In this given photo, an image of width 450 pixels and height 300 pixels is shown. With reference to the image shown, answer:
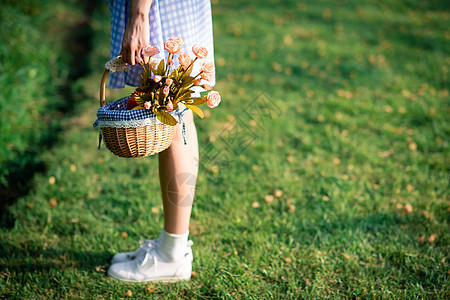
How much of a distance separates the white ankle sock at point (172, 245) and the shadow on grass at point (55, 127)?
1008 mm

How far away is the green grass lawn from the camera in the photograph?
1.77 m

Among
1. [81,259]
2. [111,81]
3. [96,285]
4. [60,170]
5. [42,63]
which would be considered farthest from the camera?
[42,63]

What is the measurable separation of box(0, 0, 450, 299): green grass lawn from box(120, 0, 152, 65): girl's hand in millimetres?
1064

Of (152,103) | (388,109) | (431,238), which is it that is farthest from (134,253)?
(388,109)

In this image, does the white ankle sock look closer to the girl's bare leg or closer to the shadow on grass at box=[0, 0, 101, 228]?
the girl's bare leg

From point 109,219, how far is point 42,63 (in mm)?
2363

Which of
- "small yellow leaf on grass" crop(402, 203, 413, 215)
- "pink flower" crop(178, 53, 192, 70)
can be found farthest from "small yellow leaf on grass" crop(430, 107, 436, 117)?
"pink flower" crop(178, 53, 192, 70)

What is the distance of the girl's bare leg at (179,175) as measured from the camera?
5.13 ft

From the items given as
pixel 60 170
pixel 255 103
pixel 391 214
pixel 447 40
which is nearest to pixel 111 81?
pixel 60 170

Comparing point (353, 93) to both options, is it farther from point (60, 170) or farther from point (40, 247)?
point (40, 247)

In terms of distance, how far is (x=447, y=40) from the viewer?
4.80 metres

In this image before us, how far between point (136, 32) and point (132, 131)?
345 millimetres

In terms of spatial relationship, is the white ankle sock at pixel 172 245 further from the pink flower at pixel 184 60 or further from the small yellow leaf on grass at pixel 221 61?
the small yellow leaf on grass at pixel 221 61

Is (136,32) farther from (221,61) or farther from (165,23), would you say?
(221,61)
